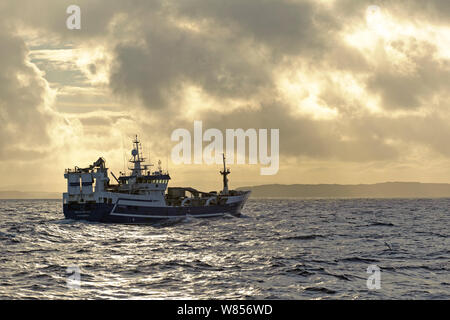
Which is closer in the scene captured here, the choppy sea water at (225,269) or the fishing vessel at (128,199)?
the choppy sea water at (225,269)

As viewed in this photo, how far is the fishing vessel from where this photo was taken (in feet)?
242

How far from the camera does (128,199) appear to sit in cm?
7519

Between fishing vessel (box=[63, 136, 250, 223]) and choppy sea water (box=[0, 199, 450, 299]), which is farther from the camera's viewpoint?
fishing vessel (box=[63, 136, 250, 223])

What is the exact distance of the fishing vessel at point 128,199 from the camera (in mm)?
73875

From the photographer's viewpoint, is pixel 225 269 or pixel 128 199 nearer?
pixel 225 269

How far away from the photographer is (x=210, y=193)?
94938mm
